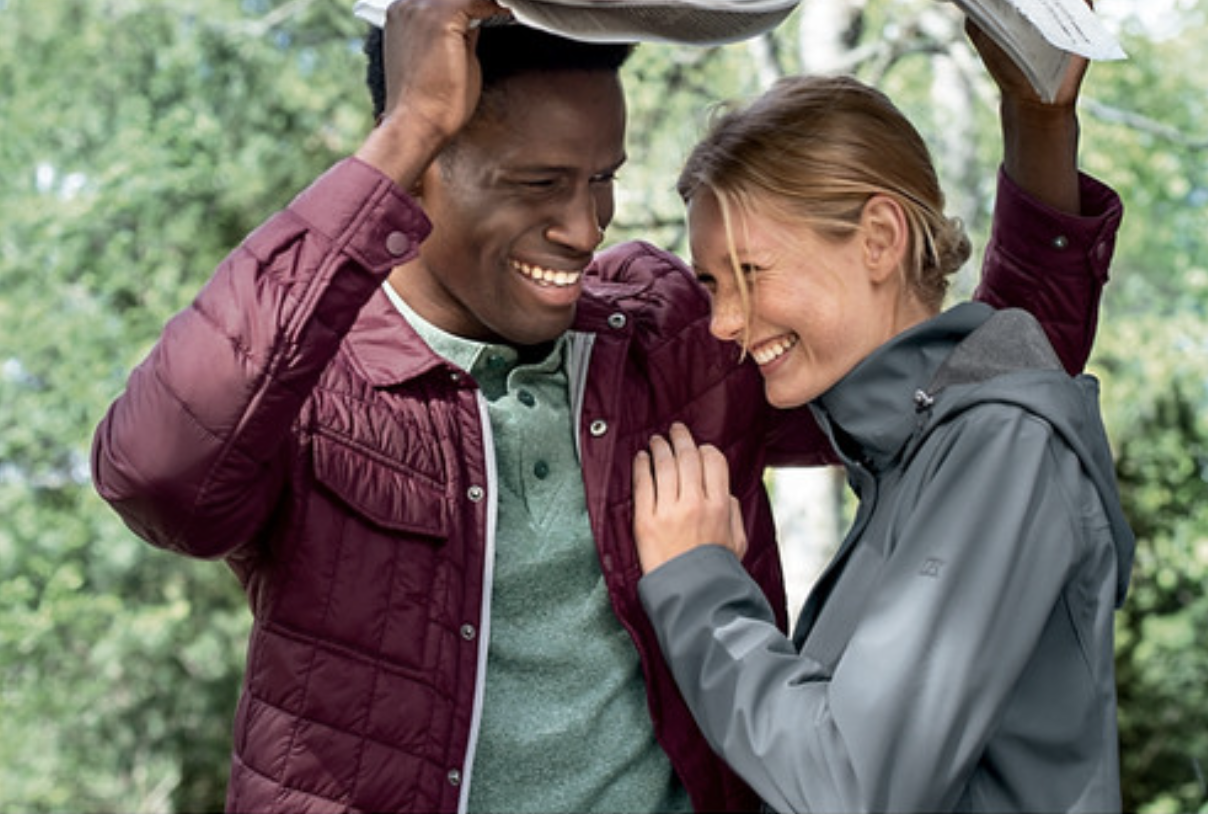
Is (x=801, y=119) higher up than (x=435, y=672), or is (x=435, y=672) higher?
(x=801, y=119)

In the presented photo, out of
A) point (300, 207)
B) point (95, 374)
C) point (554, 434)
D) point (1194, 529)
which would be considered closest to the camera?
point (300, 207)

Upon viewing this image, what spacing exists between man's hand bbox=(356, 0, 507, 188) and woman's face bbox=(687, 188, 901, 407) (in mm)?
356

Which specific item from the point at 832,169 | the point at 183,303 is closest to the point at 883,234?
the point at 832,169

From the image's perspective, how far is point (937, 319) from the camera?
187 cm

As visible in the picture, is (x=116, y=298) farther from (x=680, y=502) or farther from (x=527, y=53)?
(x=680, y=502)

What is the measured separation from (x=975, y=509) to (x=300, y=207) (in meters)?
0.79

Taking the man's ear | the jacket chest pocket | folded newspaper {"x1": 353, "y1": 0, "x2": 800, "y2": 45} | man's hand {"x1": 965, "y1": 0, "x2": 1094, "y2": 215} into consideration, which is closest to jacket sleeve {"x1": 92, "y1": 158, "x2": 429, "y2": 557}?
the jacket chest pocket

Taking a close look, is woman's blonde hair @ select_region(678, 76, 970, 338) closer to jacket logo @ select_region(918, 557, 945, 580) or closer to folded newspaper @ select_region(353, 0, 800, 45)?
folded newspaper @ select_region(353, 0, 800, 45)

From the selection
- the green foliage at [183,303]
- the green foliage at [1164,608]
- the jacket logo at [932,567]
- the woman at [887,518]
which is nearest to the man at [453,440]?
the woman at [887,518]

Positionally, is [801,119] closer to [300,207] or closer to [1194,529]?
[300,207]

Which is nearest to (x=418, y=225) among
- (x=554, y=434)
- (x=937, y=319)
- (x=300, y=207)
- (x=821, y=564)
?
(x=300, y=207)

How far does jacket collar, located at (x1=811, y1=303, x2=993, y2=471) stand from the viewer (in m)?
1.85

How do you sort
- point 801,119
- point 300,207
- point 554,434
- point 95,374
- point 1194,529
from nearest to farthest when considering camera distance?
point 300,207 → point 801,119 → point 554,434 → point 1194,529 → point 95,374

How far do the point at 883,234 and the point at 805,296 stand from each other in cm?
12
